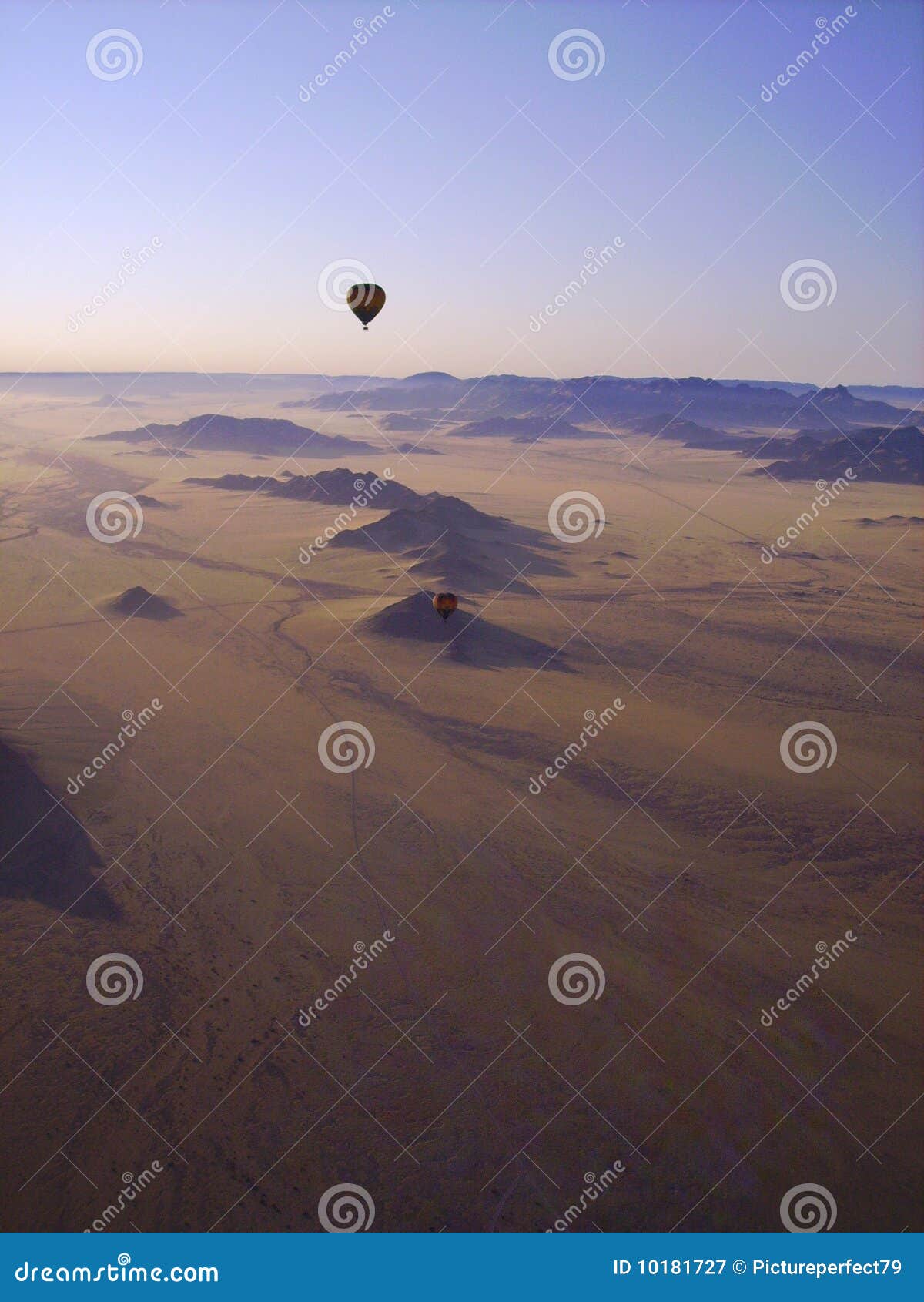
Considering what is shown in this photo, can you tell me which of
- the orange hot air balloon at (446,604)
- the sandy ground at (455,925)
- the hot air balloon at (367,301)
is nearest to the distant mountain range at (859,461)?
the sandy ground at (455,925)

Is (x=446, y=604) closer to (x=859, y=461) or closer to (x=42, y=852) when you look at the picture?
(x=42, y=852)

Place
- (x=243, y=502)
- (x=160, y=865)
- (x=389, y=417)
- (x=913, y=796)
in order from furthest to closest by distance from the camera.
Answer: (x=389, y=417) < (x=243, y=502) < (x=913, y=796) < (x=160, y=865)

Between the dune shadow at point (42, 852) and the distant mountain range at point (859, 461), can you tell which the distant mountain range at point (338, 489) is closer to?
the dune shadow at point (42, 852)

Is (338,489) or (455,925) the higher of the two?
(338,489)

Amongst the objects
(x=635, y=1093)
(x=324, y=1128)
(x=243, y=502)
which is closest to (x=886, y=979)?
(x=635, y=1093)

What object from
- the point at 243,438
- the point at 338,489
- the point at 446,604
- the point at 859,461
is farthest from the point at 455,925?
the point at 243,438

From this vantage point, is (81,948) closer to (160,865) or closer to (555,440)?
(160,865)
